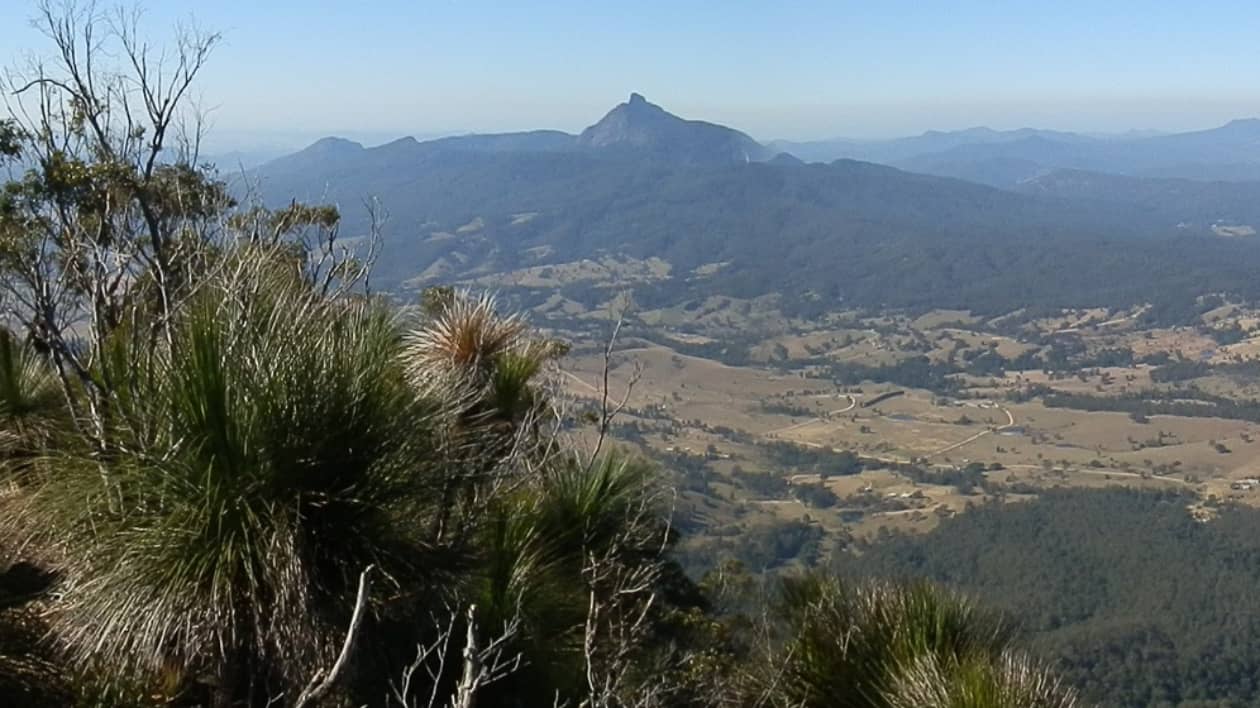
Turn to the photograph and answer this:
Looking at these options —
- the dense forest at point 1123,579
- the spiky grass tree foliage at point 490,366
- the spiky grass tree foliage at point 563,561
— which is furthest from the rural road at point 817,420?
the spiky grass tree foliage at point 563,561

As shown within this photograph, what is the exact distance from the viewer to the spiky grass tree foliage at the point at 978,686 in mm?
3887

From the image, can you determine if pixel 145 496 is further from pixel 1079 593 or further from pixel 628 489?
pixel 1079 593

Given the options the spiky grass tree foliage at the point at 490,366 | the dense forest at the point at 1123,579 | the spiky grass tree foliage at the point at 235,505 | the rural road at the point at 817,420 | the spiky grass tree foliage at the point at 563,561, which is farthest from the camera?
the rural road at the point at 817,420

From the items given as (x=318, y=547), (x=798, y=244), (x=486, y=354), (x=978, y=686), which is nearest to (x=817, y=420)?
(x=486, y=354)

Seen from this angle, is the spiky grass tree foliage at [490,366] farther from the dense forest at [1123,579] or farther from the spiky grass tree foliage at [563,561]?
the dense forest at [1123,579]

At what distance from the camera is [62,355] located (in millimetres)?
4992

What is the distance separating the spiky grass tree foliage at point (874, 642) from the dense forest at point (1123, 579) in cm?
1637

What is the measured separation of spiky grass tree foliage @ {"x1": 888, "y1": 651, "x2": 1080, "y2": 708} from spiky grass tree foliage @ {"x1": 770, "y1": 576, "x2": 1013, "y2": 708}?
76 millimetres

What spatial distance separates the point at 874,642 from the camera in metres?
4.71

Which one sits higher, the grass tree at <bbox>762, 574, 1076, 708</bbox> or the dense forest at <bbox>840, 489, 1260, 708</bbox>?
the grass tree at <bbox>762, 574, 1076, 708</bbox>

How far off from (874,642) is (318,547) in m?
2.59

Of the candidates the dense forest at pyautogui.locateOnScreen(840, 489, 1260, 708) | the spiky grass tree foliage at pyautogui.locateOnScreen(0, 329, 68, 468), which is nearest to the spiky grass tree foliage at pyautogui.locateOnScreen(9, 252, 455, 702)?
the spiky grass tree foliage at pyautogui.locateOnScreen(0, 329, 68, 468)

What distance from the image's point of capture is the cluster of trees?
121 inches

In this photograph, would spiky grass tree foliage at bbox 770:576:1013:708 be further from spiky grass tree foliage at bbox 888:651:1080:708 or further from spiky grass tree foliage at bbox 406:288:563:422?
spiky grass tree foliage at bbox 406:288:563:422
